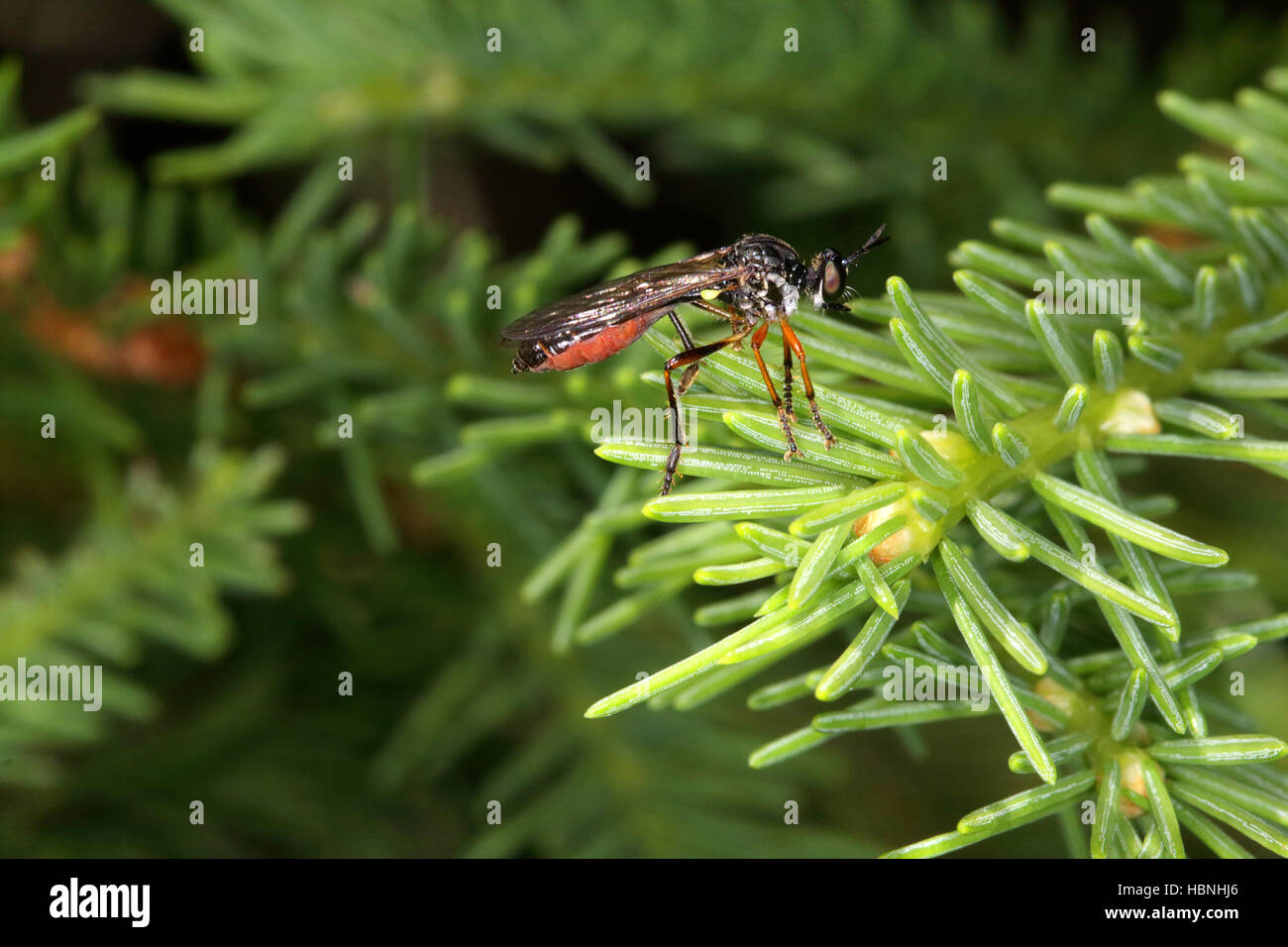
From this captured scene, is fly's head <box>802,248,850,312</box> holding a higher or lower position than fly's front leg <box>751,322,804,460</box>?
higher

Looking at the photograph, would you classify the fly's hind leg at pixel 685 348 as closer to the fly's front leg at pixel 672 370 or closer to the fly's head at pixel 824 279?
the fly's front leg at pixel 672 370

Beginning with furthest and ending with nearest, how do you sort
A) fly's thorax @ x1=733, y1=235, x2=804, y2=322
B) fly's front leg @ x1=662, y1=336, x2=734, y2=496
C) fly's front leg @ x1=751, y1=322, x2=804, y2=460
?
fly's thorax @ x1=733, y1=235, x2=804, y2=322, fly's front leg @ x1=662, y1=336, x2=734, y2=496, fly's front leg @ x1=751, y1=322, x2=804, y2=460

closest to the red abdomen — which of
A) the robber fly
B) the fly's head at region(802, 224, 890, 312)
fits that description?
the robber fly

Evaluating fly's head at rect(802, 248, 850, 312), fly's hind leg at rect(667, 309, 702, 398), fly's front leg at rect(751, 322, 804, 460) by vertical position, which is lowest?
fly's front leg at rect(751, 322, 804, 460)

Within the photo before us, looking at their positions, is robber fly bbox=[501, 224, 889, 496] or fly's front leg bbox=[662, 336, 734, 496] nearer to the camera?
fly's front leg bbox=[662, 336, 734, 496]

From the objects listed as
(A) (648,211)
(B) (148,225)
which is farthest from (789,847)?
(B) (148,225)

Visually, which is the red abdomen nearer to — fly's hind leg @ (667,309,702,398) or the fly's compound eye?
fly's hind leg @ (667,309,702,398)

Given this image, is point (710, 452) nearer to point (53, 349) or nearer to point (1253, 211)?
point (1253, 211)

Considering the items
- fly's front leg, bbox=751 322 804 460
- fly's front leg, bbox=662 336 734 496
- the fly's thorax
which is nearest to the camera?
fly's front leg, bbox=751 322 804 460
